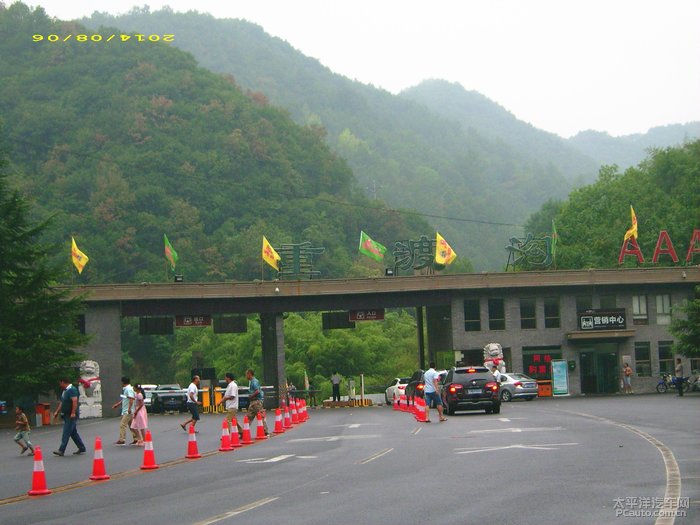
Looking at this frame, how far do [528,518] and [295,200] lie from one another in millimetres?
123866

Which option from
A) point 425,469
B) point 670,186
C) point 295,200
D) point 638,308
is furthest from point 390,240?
point 425,469

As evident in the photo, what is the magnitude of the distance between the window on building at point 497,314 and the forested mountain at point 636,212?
2989 centimetres

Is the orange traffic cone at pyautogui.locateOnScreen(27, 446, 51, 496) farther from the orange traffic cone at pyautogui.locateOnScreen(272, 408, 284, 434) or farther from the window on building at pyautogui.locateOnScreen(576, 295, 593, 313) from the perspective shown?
the window on building at pyautogui.locateOnScreen(576, 295, 593, 313)

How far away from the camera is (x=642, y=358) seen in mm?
63219

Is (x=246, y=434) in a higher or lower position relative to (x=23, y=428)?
lower

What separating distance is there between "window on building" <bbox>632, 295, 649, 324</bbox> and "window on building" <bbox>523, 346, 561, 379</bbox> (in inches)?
202

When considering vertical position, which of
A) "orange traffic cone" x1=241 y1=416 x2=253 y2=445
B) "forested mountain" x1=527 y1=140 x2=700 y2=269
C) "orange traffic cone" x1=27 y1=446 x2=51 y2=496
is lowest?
"orange traffic cone" x1=241 y1=416 x2=253 y2=445

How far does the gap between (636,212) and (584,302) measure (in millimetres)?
34241

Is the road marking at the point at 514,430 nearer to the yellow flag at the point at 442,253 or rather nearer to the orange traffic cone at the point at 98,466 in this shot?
the orange traffic cone at the point at 98,466

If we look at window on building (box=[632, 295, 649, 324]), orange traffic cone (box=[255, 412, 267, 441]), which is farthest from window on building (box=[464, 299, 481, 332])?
orange traffic cone (box=[255, 412, 267, 441])

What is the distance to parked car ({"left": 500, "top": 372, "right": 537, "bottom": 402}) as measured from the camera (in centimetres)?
5303

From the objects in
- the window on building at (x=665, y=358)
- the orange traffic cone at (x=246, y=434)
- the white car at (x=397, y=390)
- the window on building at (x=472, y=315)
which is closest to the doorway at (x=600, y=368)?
the window on building at (x=665, y=358)

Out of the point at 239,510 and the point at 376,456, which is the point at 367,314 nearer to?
the point at 376,456

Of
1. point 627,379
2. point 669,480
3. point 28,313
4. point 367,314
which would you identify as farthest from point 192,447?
point 627,379
